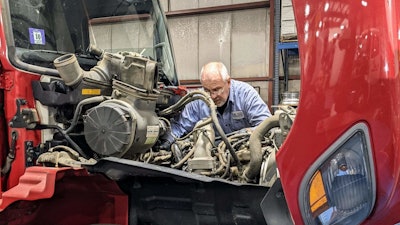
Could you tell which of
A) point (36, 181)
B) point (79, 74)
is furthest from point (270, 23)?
point (36, 181)

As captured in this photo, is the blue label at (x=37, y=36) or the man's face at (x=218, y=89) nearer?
the blue label at (x=37, y=36)

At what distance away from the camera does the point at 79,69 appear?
225 cm

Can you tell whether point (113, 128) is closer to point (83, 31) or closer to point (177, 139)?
point (177, 139)

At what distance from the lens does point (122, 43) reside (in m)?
3.25

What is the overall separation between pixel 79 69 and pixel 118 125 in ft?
1.33

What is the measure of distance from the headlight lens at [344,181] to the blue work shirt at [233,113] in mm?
1763

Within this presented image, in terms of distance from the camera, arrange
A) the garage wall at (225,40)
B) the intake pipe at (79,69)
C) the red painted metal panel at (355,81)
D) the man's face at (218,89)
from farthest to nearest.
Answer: the garage wall at (225,40) → the man's face at (218,89) → the intake pipe at (79,69) → the red painted metal panel at (355,81)

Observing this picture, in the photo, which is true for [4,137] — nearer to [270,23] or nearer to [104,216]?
[104,216]

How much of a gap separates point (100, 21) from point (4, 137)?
1.25 meters

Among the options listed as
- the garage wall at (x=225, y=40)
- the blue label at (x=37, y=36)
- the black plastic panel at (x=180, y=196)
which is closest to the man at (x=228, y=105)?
the black plastic panel at (x=180, y=196)

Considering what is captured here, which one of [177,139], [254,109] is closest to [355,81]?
[177,139]

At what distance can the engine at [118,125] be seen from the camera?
2111 millimetres

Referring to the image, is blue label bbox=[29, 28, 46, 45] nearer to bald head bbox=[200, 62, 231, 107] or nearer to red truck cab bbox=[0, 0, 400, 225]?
red truck cab bbox=[0, 0, 400, 225]

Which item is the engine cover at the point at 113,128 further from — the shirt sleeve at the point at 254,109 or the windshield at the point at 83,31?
the shirt sleeve at the point at 254,109
